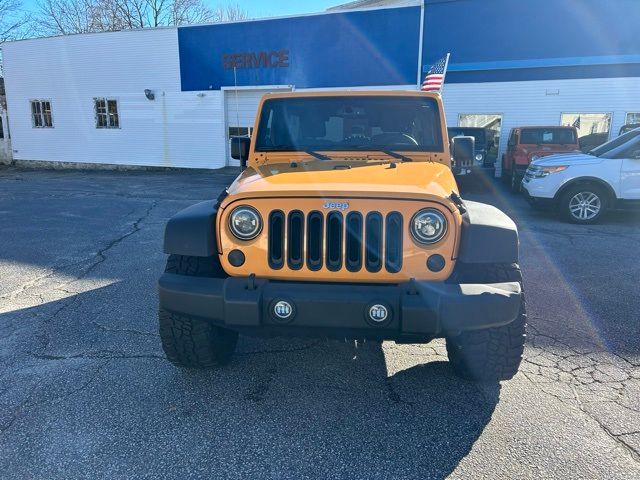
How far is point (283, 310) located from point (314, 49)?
54.5 ft

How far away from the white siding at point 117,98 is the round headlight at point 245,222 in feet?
56.4

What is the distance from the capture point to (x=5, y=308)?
14.5 feet

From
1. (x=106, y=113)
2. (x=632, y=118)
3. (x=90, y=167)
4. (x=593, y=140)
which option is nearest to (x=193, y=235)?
(x=593, y=140)

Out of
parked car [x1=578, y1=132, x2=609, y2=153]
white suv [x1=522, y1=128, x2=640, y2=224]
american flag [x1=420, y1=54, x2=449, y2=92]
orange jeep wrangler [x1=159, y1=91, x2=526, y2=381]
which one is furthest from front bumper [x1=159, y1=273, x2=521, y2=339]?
parked car [x1=578, y1=132, x2=609, y2=153]

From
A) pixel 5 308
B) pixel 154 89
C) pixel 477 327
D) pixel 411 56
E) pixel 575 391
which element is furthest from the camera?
pixel 154 89

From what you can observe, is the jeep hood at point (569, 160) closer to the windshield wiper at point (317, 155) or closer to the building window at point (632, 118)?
the windshield wiper at point (317, 155)

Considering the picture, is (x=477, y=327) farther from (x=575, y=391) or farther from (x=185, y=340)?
(x=185, y=340)

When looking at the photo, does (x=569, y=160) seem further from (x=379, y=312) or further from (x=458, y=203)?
(x=379, y=312)

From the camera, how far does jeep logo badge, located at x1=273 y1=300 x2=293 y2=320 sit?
8.04 ft

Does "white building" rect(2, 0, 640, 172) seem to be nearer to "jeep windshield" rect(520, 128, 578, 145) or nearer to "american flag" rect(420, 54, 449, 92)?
"american flag" rect(420, 54, 449, 92)

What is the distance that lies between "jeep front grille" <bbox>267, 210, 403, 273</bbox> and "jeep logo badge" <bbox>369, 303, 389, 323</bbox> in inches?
9.3

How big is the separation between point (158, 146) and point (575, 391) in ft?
64.3

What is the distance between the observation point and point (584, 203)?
8234 millimetres

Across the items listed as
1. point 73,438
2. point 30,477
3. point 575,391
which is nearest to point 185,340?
point 73,438
